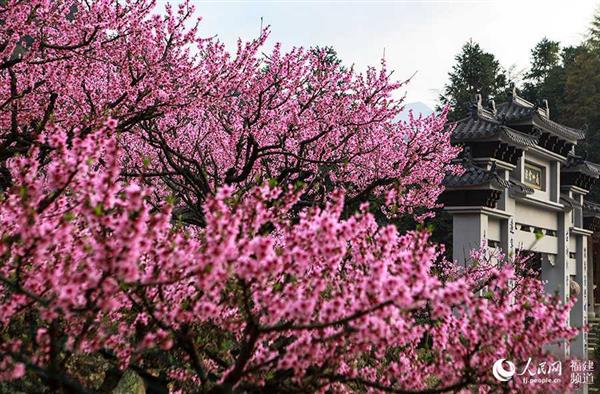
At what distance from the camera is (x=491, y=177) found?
1858cm

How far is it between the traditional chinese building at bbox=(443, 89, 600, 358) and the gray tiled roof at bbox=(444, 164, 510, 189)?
3 centimetres

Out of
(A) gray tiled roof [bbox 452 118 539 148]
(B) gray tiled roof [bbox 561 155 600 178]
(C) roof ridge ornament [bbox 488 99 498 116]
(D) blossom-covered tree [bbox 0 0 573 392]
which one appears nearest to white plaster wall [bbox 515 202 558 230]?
(B) gray tiled roof [bbox 561 155 600 178]

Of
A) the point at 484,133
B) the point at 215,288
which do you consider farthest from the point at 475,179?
the point at 215,288

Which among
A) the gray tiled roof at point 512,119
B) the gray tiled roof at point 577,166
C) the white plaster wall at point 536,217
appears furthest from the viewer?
the gray tiled roof at point 577,166

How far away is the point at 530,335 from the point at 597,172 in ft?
83.2

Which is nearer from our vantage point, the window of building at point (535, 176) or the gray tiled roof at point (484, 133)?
the gray tiled roof at point (484, 133)

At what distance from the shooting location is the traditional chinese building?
739 inches

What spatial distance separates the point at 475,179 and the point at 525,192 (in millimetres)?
3007

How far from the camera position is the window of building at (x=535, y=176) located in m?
23.0

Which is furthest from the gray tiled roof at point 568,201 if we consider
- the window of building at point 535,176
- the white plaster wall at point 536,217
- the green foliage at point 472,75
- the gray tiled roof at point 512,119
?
the green foliage at point 472,75

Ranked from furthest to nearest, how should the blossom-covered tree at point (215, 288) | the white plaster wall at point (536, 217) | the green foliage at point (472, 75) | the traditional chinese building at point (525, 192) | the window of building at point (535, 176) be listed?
the green foliage at point (472, 75), the window of building at point (535, 176), the white plaster wall at point (536, 217), the traditional chinese building at point (525, 192), the blossom-covered tree at point (215, 288)

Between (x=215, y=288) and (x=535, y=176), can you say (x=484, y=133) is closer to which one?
(x=535, y=176)

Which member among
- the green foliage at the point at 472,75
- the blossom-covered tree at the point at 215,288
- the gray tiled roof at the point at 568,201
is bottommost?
the blossom-covered tree at the point at 215,288

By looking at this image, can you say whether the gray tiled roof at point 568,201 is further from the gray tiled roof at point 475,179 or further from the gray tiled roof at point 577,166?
the gray tiled roof at point 475,179
